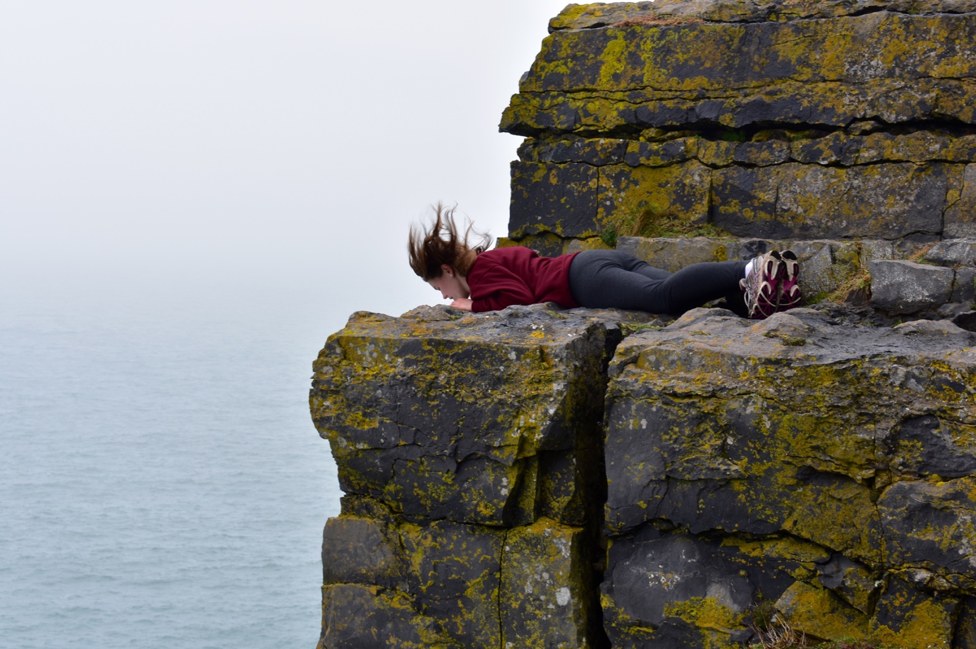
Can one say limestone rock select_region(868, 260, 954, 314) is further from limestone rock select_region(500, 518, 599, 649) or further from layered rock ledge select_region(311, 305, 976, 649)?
limestone rock select_region(500, 518, 599, 649)

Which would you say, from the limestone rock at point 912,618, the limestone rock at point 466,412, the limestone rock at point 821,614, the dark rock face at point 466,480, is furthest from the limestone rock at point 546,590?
the limestone rock at point 912,618

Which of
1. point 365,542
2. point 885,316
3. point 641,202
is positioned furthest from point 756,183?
point 365,542

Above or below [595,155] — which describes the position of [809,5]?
above

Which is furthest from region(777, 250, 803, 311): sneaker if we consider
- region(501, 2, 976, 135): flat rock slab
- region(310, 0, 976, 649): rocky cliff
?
region(501, 2, 976, 135): flat rock slab

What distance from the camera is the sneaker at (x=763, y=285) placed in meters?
4.30

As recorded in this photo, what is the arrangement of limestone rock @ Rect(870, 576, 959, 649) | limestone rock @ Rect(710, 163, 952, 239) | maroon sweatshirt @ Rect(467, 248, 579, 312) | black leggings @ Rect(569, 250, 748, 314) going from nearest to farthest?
limestone rock @ Rect(870, 576, 959, 649) → black leggings @ Rect(569, 250, 748, 314) → maroon sweatshirt @ Rect(467, 248, 579, 312) → limestone rock @ Rect(710, 163, 952, 239)

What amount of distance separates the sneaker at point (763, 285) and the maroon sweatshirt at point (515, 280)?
101 cm

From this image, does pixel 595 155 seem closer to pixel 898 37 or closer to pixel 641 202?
pixel 641 202

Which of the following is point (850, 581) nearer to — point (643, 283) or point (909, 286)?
point (909, 286)

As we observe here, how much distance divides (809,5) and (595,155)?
72.6 inches

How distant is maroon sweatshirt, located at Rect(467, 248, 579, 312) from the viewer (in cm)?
486

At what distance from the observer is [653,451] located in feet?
11.5

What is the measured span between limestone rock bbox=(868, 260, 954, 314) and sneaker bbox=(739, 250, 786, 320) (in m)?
0.49

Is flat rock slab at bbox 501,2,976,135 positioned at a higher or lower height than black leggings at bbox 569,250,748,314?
higher
